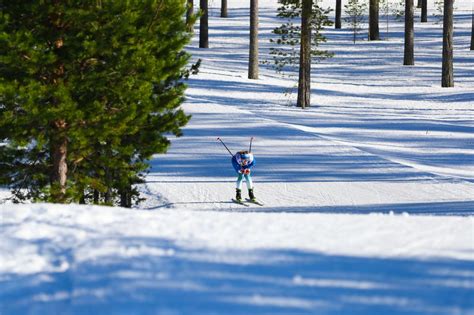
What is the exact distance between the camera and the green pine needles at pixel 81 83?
12523mm

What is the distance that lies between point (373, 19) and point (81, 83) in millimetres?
29439

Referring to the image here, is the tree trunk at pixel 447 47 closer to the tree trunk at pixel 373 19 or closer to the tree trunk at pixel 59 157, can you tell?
the tree trunk at pixel 373 19

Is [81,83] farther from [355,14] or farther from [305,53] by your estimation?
[355,14]

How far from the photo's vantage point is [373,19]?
4050 cm

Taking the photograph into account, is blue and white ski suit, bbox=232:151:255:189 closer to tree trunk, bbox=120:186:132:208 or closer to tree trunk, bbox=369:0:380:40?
tree trunk, bbox=120:186:132:208

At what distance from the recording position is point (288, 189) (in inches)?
612

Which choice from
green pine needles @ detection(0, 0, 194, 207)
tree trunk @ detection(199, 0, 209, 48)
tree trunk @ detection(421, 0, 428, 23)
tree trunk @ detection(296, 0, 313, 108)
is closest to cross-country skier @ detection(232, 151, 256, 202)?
green pine needles @ detection(0, 0, 194, 207)

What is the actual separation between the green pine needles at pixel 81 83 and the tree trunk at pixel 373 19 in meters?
26.7

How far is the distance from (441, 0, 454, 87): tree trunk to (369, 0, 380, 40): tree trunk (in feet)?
33.8

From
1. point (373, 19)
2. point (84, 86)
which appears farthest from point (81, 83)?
point (373, 19)

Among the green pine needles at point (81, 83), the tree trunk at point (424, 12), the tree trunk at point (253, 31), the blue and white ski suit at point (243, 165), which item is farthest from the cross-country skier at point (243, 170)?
the tree trunk at point (424, 12)

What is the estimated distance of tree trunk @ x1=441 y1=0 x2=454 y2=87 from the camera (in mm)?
28781

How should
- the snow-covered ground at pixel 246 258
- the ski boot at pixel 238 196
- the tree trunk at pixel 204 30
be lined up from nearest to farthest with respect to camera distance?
the snow-covered ground at pixel 246 258
the ski boot at pixel 238 196
the tree trunk at pixel 204 30

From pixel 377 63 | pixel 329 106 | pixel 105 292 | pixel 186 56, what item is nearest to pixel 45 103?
pixel 186 56
